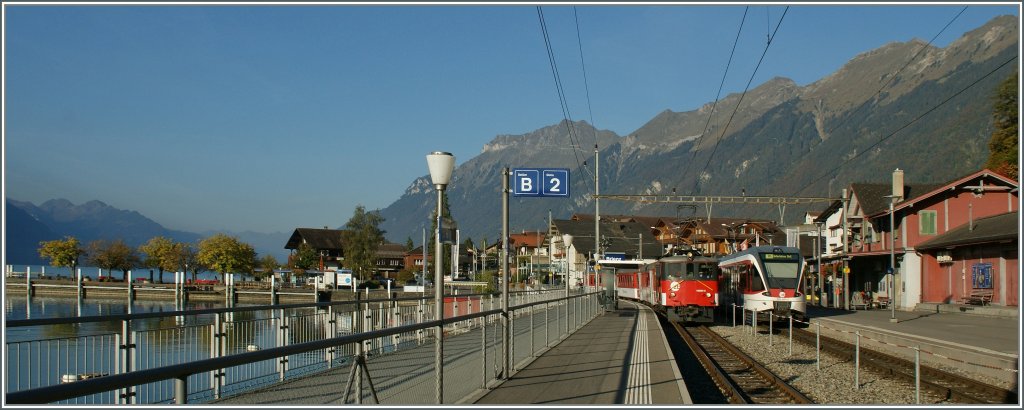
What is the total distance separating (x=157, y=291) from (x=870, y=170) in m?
158

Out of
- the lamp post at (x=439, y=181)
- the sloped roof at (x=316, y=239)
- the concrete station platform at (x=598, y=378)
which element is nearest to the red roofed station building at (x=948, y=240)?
the concrete station platform at (x=598, y=378)

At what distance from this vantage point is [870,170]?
198125 mm

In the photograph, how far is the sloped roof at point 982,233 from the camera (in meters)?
35.4

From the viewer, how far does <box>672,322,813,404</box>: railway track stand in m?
14.2

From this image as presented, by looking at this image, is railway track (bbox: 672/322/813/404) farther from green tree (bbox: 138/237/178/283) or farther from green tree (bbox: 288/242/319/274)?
green tree (bbox: 138/237/178/283)

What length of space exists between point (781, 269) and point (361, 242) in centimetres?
8477

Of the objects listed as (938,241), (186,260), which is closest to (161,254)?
(186,260)

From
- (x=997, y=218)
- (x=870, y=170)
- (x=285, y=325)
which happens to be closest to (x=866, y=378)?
(x=285, y=325)

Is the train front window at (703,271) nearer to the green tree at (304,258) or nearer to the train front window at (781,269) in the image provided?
the train front window at (781,269)

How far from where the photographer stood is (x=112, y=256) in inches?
4481

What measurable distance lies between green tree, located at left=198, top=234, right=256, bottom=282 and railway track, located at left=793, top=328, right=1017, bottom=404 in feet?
306

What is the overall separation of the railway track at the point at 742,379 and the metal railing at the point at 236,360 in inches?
140

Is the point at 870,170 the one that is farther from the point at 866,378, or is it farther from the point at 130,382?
the point at 130,382

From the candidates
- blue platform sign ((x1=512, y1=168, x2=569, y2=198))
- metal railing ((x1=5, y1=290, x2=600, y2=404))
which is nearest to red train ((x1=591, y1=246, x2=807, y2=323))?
blue platform sign ((x1=512, y1=168, x2=569, y2=198))
